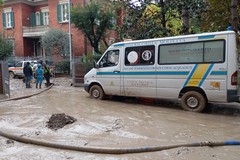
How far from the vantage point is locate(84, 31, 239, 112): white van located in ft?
24.6

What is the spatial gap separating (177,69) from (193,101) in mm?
1222

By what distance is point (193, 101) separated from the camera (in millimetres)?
8266

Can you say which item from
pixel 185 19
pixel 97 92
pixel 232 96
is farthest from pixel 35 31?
pixel 232 96

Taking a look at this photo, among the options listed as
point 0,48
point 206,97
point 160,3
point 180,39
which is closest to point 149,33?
point 160,3

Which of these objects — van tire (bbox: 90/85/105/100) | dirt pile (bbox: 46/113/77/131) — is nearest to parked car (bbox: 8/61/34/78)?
van tire (bbox: 90/85/105/100)

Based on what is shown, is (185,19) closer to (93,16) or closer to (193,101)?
(193,101)

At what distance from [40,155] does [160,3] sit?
483 inches

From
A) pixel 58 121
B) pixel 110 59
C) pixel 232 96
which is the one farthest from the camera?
pixel 110 59

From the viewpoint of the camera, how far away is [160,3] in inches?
576

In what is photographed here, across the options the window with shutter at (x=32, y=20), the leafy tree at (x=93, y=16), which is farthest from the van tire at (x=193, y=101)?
the window with shutter at (x=32, y=20)

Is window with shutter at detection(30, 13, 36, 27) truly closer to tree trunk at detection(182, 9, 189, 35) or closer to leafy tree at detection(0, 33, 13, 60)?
leafy tree at detection(0, 33, 13, 60)

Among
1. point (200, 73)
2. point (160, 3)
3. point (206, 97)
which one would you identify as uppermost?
point (160, 3)

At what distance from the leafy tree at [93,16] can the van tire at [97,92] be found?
10.4 m

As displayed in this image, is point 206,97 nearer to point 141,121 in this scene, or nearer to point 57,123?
point 141,121
